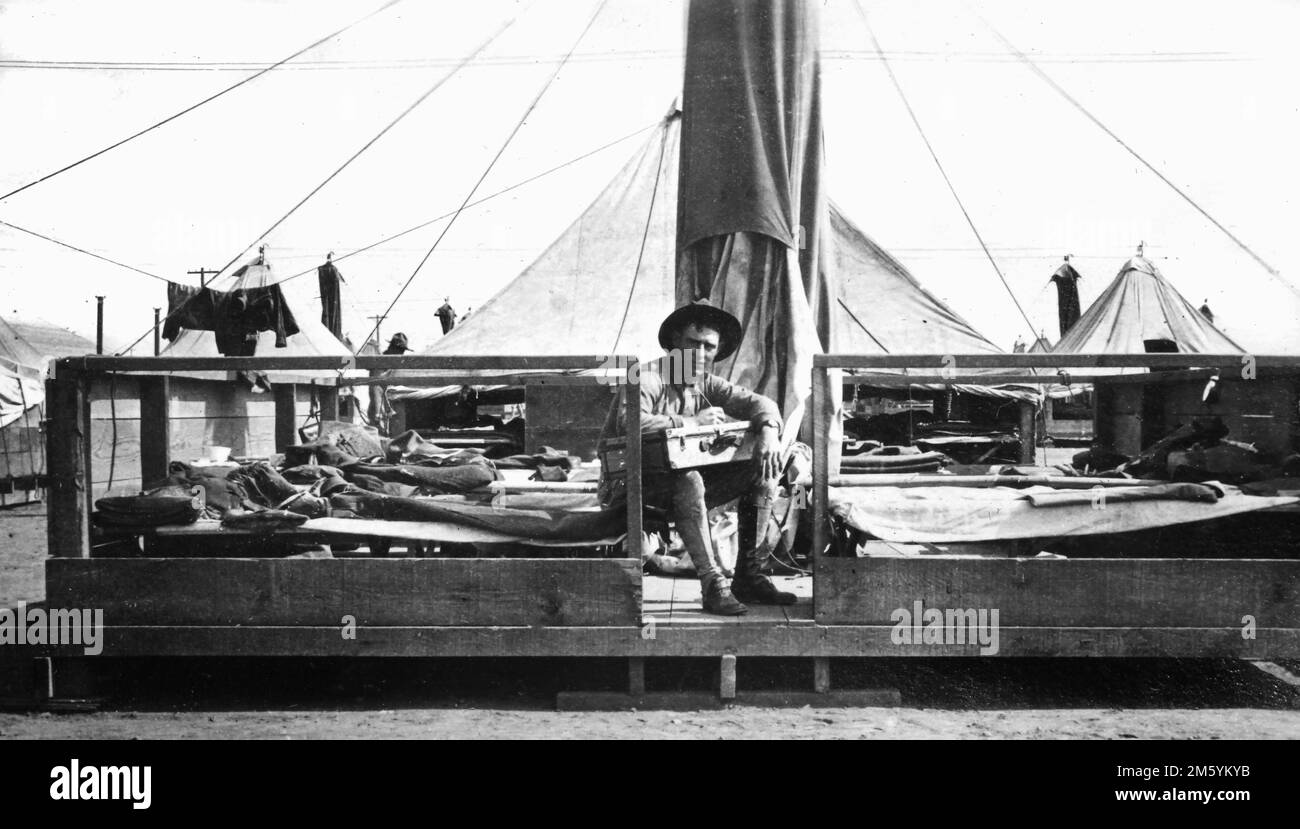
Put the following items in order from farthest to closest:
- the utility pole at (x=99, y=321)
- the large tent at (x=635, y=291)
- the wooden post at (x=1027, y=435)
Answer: the utility pole at (x=99, y=321) < the wooden post at (x=1027, y=435) < the large tent at (x=635, y=291)

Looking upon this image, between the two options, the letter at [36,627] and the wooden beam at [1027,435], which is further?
the wooden beam at [1027,435]

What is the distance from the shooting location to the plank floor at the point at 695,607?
151 inches

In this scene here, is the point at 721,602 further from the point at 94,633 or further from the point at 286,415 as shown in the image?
the point at 286,415

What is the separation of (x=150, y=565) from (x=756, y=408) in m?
2.63

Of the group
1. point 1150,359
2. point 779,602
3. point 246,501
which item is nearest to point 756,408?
point 779,602

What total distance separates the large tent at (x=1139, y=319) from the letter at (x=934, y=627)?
12253 millimetres

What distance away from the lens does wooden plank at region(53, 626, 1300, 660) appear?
3.77 meters

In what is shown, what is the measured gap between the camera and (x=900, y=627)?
12.4 ft

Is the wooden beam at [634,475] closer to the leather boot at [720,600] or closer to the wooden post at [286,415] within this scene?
the leather boot at [720,600]
